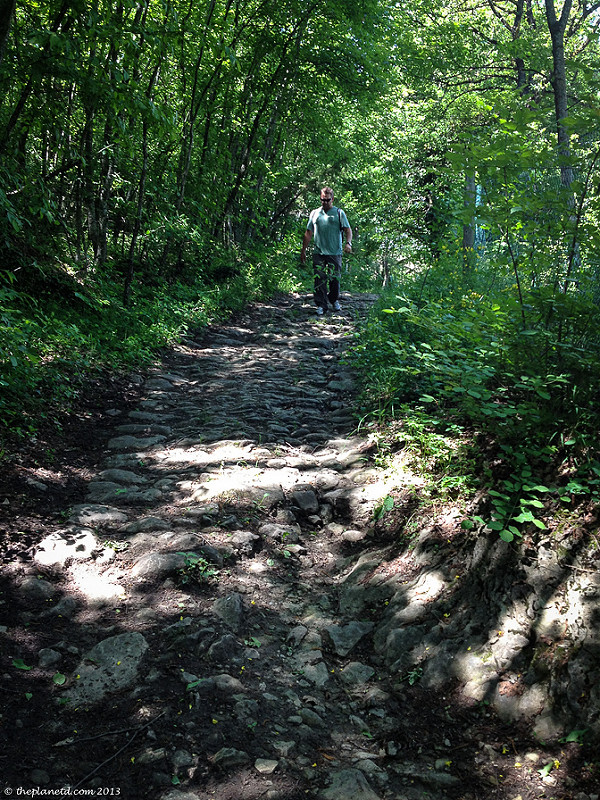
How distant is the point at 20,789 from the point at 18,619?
3.21ft

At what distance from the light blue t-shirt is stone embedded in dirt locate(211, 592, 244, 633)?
7.72 meters

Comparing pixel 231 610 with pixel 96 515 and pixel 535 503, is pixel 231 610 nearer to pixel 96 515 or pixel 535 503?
pixel 96 515

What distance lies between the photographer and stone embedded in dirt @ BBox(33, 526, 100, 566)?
10.6 feet

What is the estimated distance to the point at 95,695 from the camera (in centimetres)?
241

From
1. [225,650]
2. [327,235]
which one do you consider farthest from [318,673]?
[327,235]

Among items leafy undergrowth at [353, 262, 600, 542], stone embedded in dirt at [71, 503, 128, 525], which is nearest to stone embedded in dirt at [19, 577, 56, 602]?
stone embedded in dirt at [71, 503, 128, 525]

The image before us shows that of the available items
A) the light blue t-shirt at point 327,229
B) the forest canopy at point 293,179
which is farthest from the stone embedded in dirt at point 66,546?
the light blue t-shirt at point 327,229

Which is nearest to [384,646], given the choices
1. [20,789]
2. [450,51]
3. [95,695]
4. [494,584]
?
[494,584]

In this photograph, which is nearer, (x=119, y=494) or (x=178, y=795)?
(x=178, y=795)

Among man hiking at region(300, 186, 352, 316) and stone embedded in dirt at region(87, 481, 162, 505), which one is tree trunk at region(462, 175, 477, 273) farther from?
stone embedded in dirt at region(87, 481, 162, 505)

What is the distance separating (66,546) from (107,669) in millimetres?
996

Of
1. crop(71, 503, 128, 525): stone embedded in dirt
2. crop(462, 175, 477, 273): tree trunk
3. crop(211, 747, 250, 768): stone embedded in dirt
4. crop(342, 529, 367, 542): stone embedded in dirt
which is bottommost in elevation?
crop(211, 747, 250, 768): stone embedded in dirt

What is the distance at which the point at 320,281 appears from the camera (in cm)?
1064

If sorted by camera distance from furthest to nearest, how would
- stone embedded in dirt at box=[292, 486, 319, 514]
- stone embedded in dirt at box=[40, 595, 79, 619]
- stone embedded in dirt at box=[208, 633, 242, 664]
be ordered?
stone embedded in dirt at box=[292, 486, 319, 514]
stone embedded in dirt at box=[40, 595, 79, 619]
stone embedded in dirt at box=[208, 633, 242, 664]
